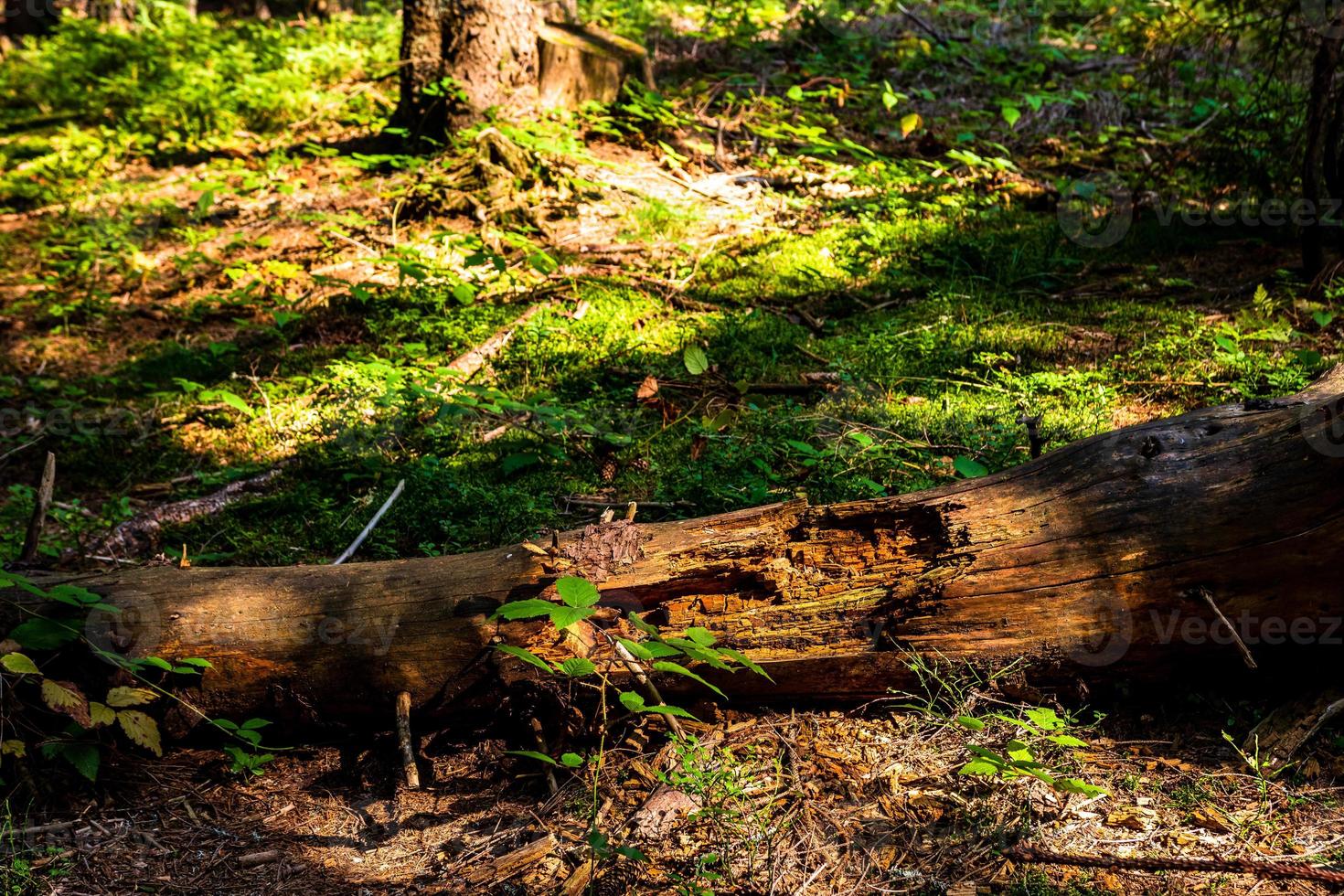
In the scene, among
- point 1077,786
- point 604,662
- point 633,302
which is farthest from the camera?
point 633,302

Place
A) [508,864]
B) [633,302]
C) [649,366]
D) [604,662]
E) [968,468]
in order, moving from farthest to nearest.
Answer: [633,302] → [649,366] → [968,468] → [604,662] → [508,864]

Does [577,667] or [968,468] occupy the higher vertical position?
[968,468]

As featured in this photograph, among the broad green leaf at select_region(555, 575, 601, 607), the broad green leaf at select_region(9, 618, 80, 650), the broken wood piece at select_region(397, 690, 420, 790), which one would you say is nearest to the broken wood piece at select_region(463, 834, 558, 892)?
the broken wood piece at select_region(397, 690, 420, 790)

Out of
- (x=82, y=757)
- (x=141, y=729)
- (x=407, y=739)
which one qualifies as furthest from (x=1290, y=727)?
(x=82, y=757)

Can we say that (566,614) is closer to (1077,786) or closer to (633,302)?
(1077,786)

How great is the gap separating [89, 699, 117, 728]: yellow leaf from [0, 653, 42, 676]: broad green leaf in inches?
6.7

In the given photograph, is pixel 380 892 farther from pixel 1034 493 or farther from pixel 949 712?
pixel 1034 493

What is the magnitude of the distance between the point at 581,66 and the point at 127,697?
689cm

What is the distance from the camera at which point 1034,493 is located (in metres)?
2.79

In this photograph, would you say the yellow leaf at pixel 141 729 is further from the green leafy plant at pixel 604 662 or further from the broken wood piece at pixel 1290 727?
the broken wood piece at pixel 1290 727

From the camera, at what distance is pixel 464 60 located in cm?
742

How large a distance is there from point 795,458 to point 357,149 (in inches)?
235

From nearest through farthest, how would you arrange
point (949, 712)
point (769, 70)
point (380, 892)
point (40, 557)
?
1. point (380, 892)
2. point (949, 712)
3. point (40, 557)
4. point (769, 70)

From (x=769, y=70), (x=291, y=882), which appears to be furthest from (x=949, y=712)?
(x=769, y=70)
